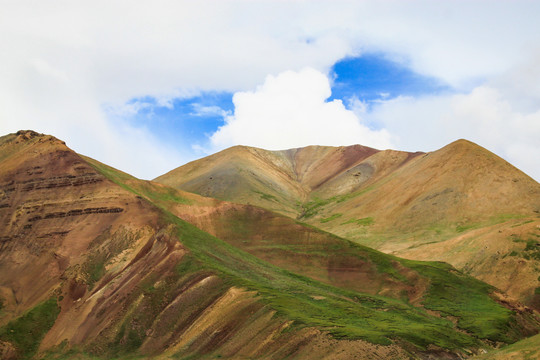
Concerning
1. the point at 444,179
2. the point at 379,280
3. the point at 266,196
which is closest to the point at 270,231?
the point at 379,280

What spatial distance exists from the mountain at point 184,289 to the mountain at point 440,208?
13929 millimetres

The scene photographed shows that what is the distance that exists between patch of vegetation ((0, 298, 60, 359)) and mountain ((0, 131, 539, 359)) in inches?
6.1

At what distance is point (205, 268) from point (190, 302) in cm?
533

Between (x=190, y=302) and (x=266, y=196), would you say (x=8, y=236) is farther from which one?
(x=266, y=196)

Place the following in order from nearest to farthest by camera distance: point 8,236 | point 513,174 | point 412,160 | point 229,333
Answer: point 229,333, point 8,236, point 513,174, point 412,160

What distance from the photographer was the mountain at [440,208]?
98.8 metres

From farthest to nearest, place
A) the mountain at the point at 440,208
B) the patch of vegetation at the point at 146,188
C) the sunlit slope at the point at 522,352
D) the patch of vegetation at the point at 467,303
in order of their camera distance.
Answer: the patch of vegetation at the point at 146,188 → the mountain at the point at 440,208 → the patch of vegetation at the point at 467,303 → the sunlit slope at the point at 522,352

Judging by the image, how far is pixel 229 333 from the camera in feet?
190

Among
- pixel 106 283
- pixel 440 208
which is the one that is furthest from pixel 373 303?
pixel 440 208

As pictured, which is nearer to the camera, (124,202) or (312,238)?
(124,202)

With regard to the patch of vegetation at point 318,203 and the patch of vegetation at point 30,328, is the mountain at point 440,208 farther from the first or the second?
the patch of vegetation at point 30,328

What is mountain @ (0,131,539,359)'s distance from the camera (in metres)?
56.1

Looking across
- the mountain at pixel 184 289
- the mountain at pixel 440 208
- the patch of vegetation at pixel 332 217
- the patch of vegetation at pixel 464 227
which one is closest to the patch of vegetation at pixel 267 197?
the mountain at pixel 440 208

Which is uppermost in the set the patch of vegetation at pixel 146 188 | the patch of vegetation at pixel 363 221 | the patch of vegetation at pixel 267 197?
the patch of vegetation at pixel 267 197
